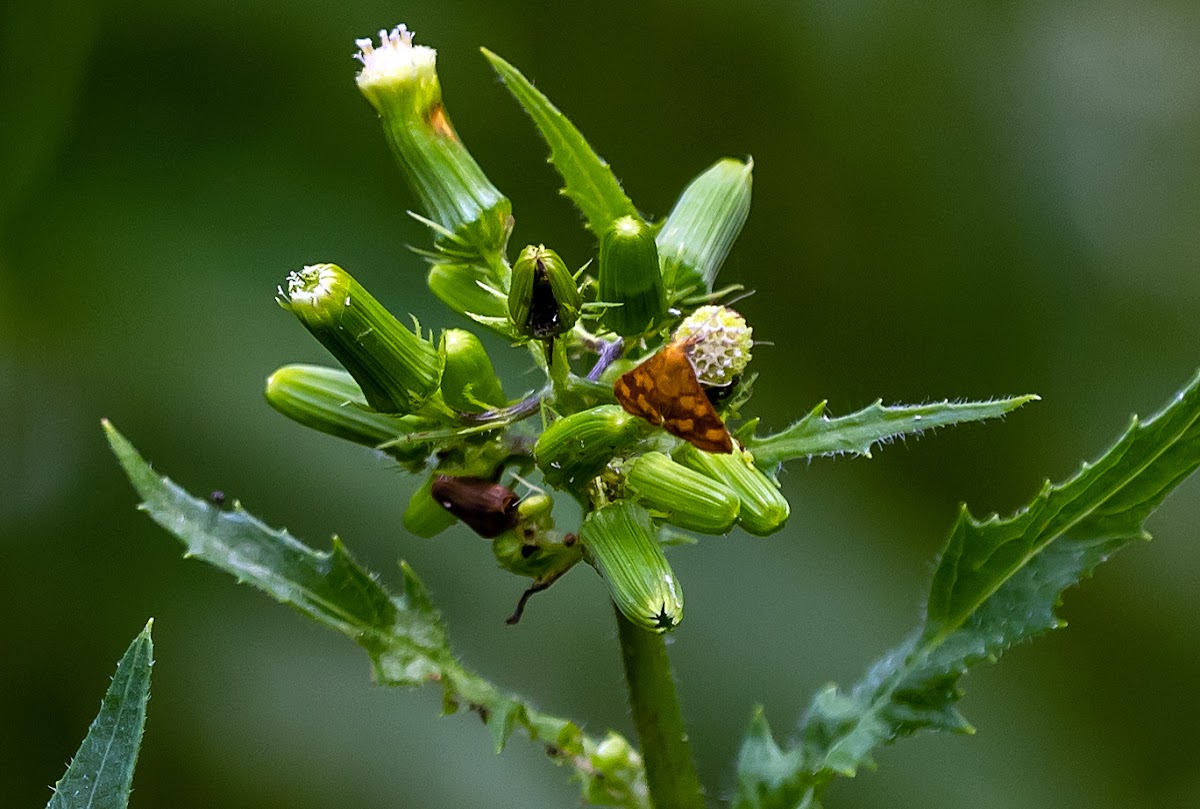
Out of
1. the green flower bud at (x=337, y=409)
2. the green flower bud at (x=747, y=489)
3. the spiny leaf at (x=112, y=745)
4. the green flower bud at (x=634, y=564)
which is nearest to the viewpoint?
the spiny leaf at (x=112, y=745)

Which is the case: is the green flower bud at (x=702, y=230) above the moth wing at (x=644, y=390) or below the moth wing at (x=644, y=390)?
above

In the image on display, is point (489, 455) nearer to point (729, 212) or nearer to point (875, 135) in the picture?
point (729, 212)

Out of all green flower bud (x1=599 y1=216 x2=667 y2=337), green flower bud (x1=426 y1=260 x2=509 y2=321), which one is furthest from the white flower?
green flower bud (x1=599 y1=216 x2=667 y2=337)

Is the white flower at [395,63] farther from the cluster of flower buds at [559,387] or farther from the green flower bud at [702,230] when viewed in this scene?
the green flower bud at [702,230]

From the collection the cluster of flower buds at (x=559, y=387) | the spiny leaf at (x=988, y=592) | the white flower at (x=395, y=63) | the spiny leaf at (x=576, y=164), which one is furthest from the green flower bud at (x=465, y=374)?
the spiny leaf at (x=988, y=592)

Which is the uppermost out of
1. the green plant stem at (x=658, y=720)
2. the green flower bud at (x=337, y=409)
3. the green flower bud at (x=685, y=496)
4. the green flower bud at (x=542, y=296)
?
the green flower bud at (x=542, y=296)

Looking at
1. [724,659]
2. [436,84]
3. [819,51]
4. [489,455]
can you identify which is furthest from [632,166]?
[489,455]
